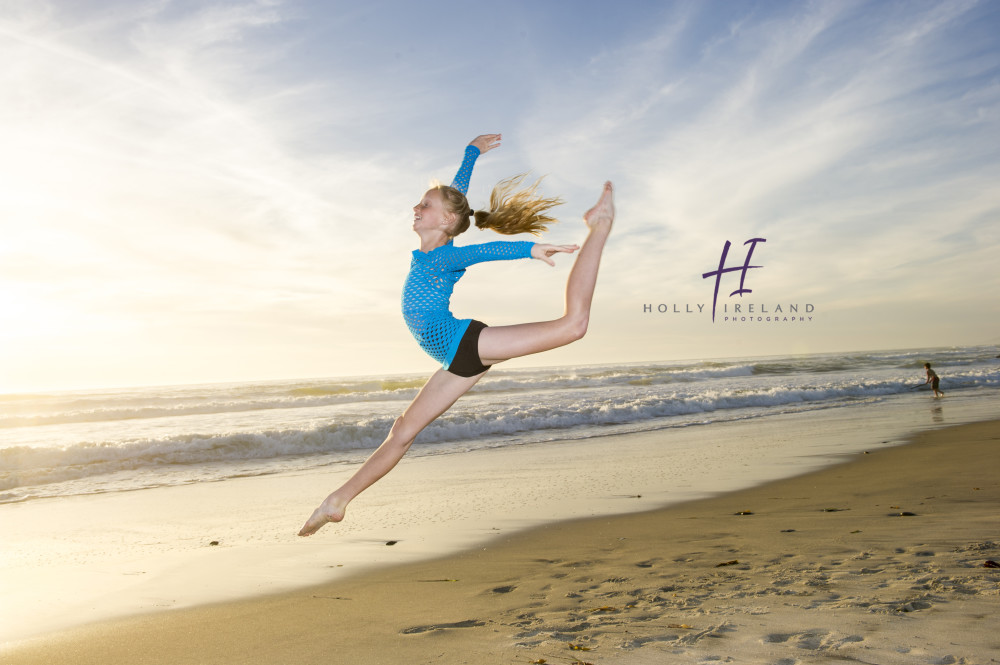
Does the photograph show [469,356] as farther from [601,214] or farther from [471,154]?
[471,154]

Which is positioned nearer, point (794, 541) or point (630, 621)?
point (630, 621)

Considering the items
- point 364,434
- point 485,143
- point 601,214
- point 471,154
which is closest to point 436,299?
point 601,214

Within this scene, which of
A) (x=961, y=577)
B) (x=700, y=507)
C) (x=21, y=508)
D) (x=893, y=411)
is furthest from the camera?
(x=893, y=411)

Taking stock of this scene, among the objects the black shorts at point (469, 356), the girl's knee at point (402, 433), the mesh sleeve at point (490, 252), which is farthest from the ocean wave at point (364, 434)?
the mesh sleeve at point (490, 252)

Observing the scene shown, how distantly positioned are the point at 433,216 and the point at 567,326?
3.34 feet

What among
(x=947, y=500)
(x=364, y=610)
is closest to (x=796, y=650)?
(x=364, y=610)

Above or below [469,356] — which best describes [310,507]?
below

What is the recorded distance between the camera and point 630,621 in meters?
4.40

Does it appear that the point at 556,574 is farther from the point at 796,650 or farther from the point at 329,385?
the point at 329,385

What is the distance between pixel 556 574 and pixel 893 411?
1663cm

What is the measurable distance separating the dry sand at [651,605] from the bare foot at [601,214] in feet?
7.70

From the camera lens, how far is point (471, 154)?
14.1 ft

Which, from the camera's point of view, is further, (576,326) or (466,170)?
(466,170)

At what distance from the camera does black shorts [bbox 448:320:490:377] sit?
11.4ft
